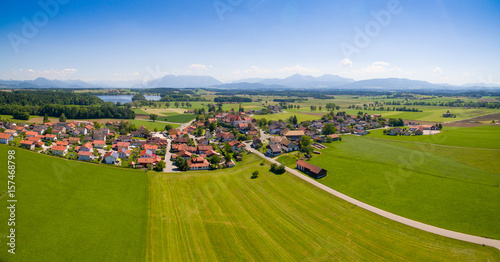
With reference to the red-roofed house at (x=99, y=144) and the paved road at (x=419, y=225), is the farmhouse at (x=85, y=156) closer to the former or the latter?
the red-roofed house at (x=99, y=144)

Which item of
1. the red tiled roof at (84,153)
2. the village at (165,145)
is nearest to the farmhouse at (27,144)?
the village at (165,145)

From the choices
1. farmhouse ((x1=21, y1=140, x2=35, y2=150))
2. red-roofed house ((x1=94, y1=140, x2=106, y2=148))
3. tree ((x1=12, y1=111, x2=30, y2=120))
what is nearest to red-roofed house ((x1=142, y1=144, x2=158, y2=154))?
red-roofed house ((x1=94, y1=140, x2=106, y2=148))

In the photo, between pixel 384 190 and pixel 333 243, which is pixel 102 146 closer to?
pixel 333 243

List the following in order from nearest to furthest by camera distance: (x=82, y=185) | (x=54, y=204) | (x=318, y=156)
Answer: (x=54, y=204) < (x=82, y=185) < (x=318, y=156)

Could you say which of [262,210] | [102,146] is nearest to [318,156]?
[262,210]

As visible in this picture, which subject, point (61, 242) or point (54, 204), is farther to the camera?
point (54, 204)

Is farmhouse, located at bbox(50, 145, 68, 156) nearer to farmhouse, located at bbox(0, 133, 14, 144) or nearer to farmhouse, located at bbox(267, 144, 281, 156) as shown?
farmhouse, located at bbox(0, 133, 14, 144)
